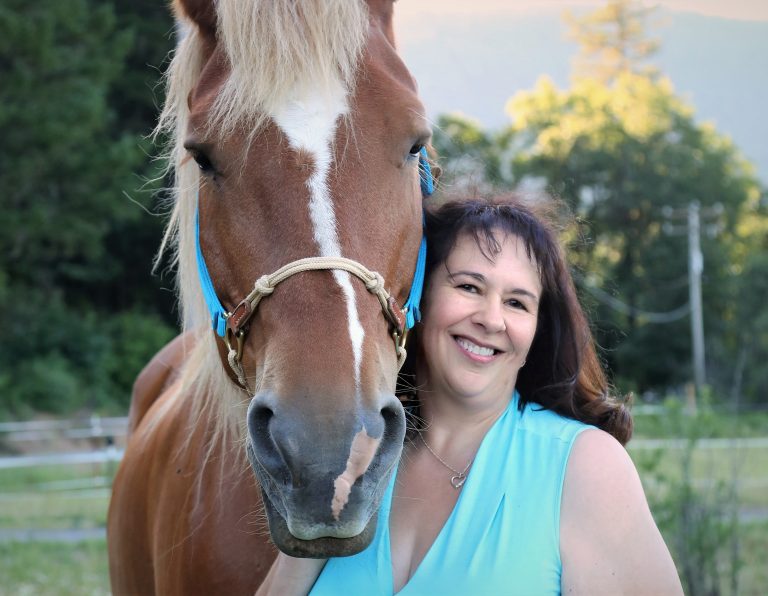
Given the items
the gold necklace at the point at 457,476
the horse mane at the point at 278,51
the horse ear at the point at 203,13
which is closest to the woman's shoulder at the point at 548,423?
the gold necklace at the point at 457,476

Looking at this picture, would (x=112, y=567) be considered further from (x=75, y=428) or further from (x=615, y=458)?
(x=75, y=428)

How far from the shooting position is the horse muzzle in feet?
5.16

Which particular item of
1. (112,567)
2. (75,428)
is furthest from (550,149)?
(112,567)

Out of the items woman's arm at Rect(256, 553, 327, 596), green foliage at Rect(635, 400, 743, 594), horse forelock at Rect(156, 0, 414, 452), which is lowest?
green foliage at Rect(635, 400, 743, 594)

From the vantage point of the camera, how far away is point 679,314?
99.5 feet

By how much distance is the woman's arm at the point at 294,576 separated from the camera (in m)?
1.94

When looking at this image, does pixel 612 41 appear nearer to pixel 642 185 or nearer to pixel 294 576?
pixel 642 185

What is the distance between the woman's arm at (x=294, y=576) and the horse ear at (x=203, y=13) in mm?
1317

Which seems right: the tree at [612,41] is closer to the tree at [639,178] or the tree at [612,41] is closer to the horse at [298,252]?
the tree at [639,178]

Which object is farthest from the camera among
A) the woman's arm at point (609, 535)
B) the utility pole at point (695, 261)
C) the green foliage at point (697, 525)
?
the utility pole at point (695, 261)

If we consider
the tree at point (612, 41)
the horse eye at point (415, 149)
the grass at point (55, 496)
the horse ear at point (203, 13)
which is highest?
the tree at point (612, 41)

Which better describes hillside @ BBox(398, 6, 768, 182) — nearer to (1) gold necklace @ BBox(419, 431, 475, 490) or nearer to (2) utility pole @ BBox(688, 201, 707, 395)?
(1) gold necklace @ BBox(419, 431, 475, 490)

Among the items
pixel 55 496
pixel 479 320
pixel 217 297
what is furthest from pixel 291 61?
pixel 55 496

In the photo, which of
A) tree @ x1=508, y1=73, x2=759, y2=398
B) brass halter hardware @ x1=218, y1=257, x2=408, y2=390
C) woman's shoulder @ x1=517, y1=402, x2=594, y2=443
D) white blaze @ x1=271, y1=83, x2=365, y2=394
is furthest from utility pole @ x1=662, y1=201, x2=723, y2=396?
white blaze @ x1=271, y1=83, x2=365, y2=394
